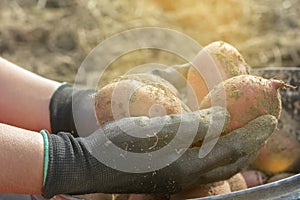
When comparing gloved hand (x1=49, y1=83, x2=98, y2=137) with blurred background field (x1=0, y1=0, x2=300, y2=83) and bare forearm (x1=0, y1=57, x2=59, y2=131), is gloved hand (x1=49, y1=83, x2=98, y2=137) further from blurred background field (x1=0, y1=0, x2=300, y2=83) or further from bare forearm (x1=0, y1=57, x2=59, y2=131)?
blurred background field (x1=0, y1=0, x2=300, y2=83)

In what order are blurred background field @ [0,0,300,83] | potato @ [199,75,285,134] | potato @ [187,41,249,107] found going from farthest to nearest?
1. blurred background field @ [0,0,300,83]
2. potato @ [187,41,249,107]
3. potato @ [199,75,285,134]

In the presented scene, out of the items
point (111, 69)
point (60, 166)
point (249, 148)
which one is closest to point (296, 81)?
point (249, 148)

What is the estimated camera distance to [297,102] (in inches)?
65.4

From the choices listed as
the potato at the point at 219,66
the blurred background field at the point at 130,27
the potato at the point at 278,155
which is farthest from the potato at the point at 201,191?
the blurred background field at the point at 130,27

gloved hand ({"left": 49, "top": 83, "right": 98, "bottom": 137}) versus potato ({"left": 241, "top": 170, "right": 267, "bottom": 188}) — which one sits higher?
gloved hand ({"left": 49, "top": 83, "right": 98, "bottom": 137})

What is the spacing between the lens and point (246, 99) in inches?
49.0

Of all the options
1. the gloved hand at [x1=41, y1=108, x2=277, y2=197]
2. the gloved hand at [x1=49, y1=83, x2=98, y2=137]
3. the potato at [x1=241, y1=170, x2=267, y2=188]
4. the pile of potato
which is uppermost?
the pile of potato

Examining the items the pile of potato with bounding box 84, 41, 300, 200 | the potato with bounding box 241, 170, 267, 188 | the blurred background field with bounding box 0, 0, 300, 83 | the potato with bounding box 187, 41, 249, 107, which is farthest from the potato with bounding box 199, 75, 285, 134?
the blurred background field with bounding box 0, 0, 300, 83

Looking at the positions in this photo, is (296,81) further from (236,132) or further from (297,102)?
(236,132)

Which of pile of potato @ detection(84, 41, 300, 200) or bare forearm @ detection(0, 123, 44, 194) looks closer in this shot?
bare forearm @ detection(0, 123, 44, 194)

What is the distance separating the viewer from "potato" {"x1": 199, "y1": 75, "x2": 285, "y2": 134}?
123cm

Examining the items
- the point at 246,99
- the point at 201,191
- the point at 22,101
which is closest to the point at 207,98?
the point at 246,99

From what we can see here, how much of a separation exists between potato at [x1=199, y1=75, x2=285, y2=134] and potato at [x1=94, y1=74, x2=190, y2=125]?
87 millimetres

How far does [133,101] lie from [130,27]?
1.95 meters
